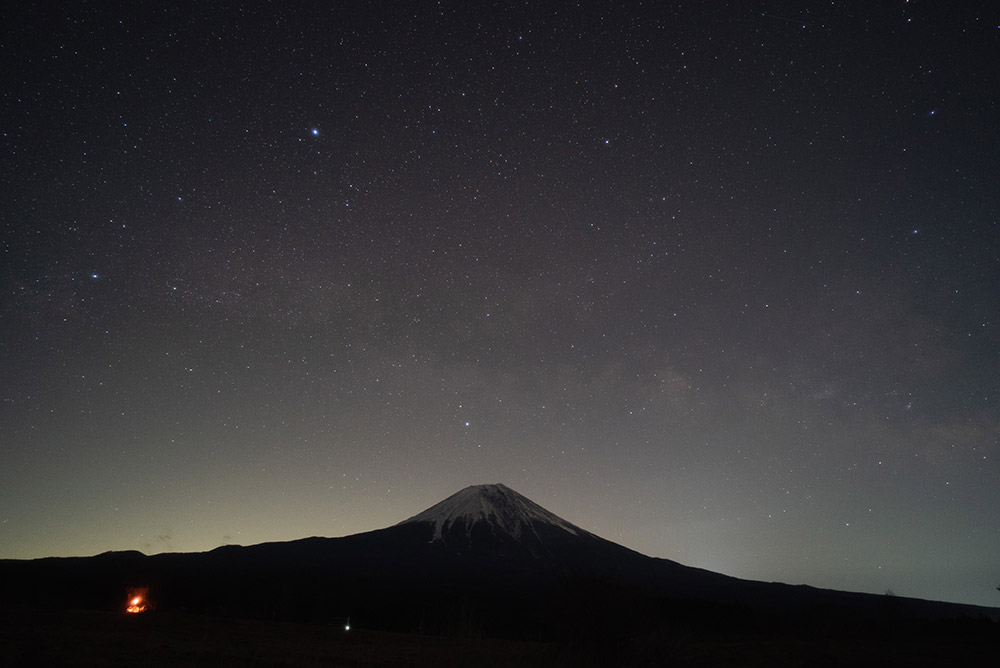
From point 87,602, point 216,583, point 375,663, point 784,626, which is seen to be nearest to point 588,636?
point 375,663

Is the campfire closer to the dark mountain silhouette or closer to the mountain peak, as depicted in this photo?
the dark mountain silhouette

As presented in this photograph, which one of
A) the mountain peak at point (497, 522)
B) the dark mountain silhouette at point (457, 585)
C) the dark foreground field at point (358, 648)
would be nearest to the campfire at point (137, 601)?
the dark mountain silhouette at point (457, 585)

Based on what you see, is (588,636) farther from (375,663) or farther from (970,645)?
(970,645)

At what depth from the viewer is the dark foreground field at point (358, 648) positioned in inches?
982

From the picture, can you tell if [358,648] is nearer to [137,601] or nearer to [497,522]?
[137,601]

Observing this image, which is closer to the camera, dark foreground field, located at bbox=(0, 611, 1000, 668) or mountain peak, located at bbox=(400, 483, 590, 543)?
dark foreground field, located at bbox=(0, 611, 1000, 668)

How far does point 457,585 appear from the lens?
115750mm

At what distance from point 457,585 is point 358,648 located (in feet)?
287

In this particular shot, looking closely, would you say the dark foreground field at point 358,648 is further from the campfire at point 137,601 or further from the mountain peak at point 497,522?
the mountain peak at point 497,522

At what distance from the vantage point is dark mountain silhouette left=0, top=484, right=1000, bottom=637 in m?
35.0

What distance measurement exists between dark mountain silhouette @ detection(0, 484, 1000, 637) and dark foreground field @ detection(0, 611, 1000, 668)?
1.57 metres

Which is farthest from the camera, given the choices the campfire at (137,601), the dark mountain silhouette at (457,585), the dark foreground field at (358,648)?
the campfire at (137,601)

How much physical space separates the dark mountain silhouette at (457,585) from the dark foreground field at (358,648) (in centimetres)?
157

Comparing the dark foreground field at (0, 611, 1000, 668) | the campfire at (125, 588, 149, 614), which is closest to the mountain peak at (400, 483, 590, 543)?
the campfire at (125, 588, 149, 614)
